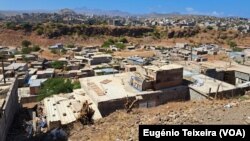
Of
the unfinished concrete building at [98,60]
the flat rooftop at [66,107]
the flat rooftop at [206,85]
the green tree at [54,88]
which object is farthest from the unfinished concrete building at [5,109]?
the unfinished concrete building at [98,60]

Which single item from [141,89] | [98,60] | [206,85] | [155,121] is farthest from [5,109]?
[98,60]

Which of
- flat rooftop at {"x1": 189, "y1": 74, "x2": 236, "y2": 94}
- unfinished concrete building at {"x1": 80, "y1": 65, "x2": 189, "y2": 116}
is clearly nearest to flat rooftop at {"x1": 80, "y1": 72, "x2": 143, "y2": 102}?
unfinished concrete building at {"x1": 80, "y1": 65, "x2": 189, "y2": 116}

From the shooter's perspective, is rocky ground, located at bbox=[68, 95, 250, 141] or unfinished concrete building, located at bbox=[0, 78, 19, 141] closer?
rocky ground, located at bbox=[68, 95, 250, 141]

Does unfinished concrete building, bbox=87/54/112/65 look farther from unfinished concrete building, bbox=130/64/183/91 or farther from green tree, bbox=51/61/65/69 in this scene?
unfinished concrete building, bbox=130/64/183/91

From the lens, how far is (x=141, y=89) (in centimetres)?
1734

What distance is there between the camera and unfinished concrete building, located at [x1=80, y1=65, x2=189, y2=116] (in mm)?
15945

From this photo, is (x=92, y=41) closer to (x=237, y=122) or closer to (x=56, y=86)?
(x=56, y=86)

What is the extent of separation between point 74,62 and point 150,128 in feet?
101

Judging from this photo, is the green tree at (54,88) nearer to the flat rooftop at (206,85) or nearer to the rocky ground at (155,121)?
the flat rooftop at (206,85)

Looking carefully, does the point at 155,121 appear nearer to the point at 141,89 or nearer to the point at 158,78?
the point at 141,89

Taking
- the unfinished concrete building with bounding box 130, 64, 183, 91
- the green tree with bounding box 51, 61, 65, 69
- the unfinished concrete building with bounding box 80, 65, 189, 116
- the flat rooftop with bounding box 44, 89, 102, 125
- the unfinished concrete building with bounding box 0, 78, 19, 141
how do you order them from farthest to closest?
1. the green tree with bounding box 51, 61, 65, 69
2. the unfinished concrete building with bounding box 130, 64, 183, 91
3. the unfinished concrete building with bounding box 80, 65, 189, 116
4. the flat rooftop with bounding box 44, 89, 102, 125
5. the unfinished concrete building with bounding box 0, 78, 19, 141

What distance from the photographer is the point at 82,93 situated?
18.6 metres

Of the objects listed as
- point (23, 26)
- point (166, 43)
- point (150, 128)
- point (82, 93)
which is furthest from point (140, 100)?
point (23, 26)

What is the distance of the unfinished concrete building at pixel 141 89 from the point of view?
1595 cm
